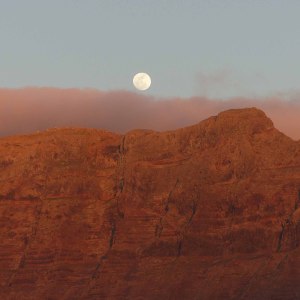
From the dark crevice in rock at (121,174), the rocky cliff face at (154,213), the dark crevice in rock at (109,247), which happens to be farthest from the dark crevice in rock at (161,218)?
the dark crevice in rock at (109,247)

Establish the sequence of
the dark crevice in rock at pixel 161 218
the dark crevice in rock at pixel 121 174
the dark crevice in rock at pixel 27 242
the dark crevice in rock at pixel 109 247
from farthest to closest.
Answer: the dark crevice in rock at pixel 121 174 < the dark crevice in rock at pixel 27 242 < the dark crevice in rock at pixel 161 218 < the dark crevice in rock at pixel 109 247

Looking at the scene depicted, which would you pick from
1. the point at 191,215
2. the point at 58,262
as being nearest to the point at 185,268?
the point at 191,215

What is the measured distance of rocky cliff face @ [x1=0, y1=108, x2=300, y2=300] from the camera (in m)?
160

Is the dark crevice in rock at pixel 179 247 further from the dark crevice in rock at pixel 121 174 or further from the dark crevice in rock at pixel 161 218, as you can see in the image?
the dark crevice in rock at pixel 121 174

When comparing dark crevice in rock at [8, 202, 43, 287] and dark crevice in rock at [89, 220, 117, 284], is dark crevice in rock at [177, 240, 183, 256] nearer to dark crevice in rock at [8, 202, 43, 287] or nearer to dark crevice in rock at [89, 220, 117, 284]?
dark crevice in rock at [89, 220, 117, 284]

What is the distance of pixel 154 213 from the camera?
17775 cm

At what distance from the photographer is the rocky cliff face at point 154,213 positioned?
160 m

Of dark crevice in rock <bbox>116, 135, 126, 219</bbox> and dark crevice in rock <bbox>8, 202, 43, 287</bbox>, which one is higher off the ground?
dark crevice in rock <bbox>116, 135, 126, 219</bbox>

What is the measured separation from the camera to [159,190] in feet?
591

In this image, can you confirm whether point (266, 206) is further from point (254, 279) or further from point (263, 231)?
point (254, 279)

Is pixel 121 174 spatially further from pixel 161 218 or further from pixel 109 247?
pixel 109 247

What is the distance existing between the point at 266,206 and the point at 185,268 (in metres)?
14.0

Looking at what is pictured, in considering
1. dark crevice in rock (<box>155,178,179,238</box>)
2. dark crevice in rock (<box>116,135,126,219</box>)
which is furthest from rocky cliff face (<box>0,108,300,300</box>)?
dark crevice in rock (<box>116,135,126,219</box>)

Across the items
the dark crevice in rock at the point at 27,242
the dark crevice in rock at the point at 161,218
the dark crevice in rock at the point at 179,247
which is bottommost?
the dark crevice in rock at the point at 27,242
